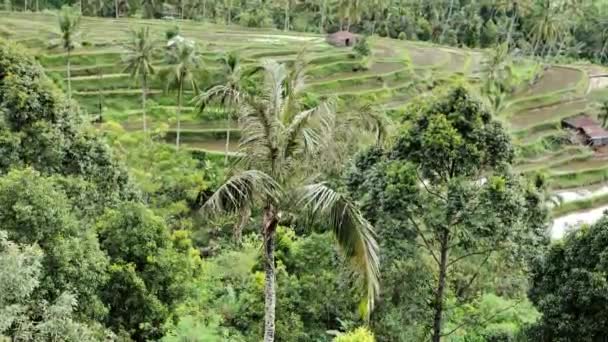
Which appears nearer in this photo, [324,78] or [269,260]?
[269,260]

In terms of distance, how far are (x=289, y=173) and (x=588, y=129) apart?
1650 inches

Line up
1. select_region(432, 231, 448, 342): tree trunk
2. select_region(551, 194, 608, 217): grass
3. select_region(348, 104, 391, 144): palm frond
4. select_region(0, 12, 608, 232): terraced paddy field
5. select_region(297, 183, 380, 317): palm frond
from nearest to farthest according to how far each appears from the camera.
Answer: select_region(297, 183, 380, 317): palm frond < select_region(348, 104, 391, 144): palm frond < select_region(432, 231, 448, 342): tree trunk < select_region(551, 194, 608, 217): grass < select_region(0, 12, 608, 232): terraced paddy field

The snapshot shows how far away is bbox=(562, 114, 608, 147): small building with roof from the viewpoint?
144ft

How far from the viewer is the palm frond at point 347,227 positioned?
27.6 feet

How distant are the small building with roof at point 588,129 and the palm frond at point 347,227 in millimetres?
40660

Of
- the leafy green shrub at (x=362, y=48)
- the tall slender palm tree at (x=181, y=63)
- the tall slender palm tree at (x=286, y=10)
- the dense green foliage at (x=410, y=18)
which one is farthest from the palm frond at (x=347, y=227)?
the tall slender palm tree at (x=286, y=10)

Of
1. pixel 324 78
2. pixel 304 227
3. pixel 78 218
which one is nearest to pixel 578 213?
pixel 324 78

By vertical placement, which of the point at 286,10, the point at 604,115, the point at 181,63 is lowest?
the point at 604,115

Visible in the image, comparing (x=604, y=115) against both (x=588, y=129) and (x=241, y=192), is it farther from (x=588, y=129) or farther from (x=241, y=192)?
(x=241, y=192)

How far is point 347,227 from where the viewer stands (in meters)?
8.63

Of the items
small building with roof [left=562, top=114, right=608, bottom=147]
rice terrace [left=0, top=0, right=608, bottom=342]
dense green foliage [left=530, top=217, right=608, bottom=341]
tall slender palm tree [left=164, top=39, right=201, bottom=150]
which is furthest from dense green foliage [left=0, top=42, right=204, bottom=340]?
small building with roof [left=562, top=114, right=608, bottom=147]

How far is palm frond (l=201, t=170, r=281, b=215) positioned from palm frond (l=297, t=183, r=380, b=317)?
1.76 feet

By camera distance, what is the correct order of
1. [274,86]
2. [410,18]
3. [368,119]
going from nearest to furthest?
[274,86], [368,119], [410,18]

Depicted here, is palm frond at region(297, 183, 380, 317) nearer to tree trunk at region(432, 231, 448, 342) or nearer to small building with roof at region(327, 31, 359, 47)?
tree trunk at region(432, 231, 448, 342)
